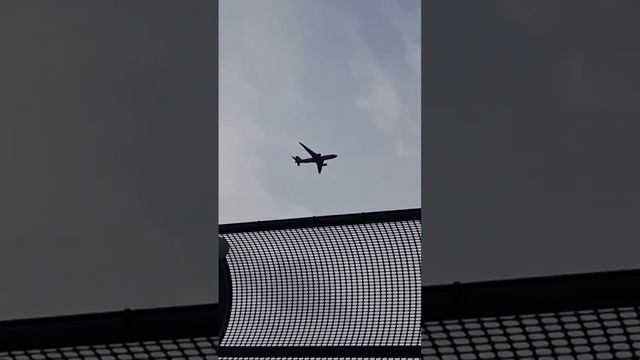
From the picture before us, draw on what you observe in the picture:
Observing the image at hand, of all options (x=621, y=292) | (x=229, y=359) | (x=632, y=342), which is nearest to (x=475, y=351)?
(x=632, y=342)

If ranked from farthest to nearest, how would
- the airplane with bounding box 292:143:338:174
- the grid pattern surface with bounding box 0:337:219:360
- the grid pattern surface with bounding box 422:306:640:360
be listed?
the airplane with bounding box 292:143:338:174 → the grid pattern surface with bounding box 422:306:640:360 → the grid pattern surface with bounding box 0:337:219:360

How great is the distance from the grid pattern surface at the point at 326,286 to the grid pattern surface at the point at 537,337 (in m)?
8.89

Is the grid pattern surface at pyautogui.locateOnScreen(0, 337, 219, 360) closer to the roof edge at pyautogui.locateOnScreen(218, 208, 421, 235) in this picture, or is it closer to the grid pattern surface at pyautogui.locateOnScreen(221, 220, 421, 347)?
the roof edge at pyautogui.locateOnScreen(218, 208, 421, 235)

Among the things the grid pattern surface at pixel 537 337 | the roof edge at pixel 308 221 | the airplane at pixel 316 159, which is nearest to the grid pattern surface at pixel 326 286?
the roof edge at pixel 308 221

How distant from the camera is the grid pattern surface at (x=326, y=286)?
18.0 meters

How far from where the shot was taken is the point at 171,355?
24.7 feet

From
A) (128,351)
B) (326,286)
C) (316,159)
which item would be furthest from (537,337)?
(316,159)

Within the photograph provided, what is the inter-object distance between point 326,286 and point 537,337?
16.3 m

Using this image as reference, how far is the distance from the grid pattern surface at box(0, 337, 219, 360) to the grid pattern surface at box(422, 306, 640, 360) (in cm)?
211

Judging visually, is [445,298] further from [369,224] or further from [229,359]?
[229,359]

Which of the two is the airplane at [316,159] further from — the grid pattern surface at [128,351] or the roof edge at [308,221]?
the grid pattern surface at [128,351]

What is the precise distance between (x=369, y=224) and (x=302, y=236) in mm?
1972

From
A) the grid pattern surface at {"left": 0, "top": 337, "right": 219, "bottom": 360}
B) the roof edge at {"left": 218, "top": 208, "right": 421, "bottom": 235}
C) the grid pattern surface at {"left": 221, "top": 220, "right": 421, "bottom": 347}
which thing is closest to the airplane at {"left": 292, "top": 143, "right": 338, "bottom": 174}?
the grid pattern surface at {"left": 221, "top": 220, "right": 421, "bottom": 347}

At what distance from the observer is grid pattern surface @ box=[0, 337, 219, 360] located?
5938 millimetres
